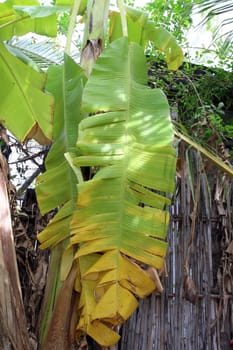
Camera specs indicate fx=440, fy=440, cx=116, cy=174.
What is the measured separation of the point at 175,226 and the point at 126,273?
0.86 meters

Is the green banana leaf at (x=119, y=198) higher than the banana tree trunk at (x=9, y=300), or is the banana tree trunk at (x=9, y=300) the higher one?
the green banana leaf at (x=119, y=198)

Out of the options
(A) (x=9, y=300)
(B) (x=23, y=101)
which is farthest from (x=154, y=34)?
(A) (x=9, y=300)

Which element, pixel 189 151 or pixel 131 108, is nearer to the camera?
pixel 131 108

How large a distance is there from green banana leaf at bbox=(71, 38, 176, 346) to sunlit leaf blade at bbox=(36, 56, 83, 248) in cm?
18

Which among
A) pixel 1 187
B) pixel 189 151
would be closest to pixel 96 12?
pixel 189 151

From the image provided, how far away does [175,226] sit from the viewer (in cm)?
240

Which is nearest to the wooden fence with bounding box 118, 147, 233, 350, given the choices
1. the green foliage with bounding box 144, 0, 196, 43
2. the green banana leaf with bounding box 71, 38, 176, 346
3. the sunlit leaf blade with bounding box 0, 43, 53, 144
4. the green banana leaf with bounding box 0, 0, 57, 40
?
the green banana leaf with bounding box 71, 38, 176, 346

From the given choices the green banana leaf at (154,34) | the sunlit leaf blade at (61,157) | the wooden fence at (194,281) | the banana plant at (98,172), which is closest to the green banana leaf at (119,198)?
the banana plant at (98,172)

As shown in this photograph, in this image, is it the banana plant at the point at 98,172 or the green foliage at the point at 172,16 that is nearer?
the banana plant at the point at 98,172

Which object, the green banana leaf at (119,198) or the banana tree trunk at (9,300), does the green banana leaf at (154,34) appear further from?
the banana tree trunk at (9,300)

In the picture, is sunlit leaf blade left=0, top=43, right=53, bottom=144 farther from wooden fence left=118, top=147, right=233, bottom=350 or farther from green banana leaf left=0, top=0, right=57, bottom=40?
wooden fence left=118, top=147, right=233, bottom=350

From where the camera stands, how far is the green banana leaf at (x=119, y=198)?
159cm

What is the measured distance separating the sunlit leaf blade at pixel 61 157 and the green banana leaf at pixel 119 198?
0.18 metres

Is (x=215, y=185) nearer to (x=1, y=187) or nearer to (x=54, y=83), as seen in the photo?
(x=54, y=83)
